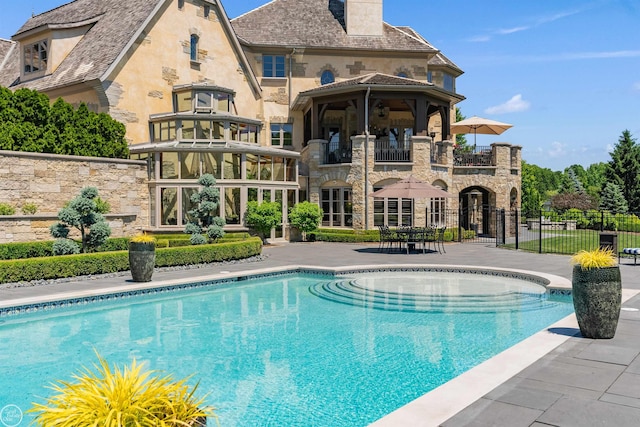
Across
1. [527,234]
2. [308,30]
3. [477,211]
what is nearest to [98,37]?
[308,30]

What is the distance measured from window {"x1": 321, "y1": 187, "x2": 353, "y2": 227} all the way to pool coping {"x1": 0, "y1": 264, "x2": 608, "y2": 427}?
11060 mm

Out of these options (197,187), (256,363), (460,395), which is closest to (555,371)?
(460,395)

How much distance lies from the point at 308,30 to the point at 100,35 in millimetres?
13167

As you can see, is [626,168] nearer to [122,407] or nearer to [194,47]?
[194,47]

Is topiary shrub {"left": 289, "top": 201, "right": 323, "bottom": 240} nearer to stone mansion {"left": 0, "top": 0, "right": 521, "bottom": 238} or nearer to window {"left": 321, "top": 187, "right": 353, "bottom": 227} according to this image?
stone mansion {"left": 0, "top": 0, "right": 521, "bottom": 238}

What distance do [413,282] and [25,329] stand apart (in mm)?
10696

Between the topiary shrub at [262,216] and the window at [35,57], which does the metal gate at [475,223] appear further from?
the window at [35,57]

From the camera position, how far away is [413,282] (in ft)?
54.0

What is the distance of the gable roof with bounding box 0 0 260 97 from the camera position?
2642 centimetres

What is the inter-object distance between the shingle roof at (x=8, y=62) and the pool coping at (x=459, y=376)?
24.6 meters

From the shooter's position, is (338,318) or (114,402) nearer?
(114,402)

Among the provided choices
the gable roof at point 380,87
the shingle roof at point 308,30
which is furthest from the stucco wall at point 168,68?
the gable roof at point 380,87

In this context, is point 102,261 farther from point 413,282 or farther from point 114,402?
point 114,402

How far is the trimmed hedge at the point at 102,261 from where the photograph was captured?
14.6m
